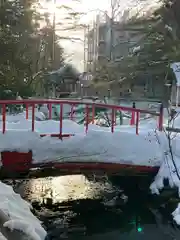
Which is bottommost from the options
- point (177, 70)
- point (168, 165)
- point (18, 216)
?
point (18, 216)

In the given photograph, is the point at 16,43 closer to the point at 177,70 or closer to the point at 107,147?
the point at 177,70

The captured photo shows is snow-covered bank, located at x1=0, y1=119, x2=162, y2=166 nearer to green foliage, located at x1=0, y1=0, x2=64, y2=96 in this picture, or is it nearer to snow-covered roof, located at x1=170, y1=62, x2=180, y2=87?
snow-covered roof, located at x1=170, y1=62, x2=180, y2=87

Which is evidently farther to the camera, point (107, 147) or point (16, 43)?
point (16, 43)

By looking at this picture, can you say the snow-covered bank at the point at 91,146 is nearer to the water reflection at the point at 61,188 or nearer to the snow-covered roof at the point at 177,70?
the water reflection at the point at 61,188

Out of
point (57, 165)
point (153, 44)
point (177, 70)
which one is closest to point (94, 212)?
point (57, 165)

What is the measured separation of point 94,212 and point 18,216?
2953 mm

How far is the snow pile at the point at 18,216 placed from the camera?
5543 millimetres

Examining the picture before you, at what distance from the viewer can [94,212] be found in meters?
8.62

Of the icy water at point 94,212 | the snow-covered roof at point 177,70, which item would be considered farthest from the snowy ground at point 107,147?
the snow-covered roof at point 177,70

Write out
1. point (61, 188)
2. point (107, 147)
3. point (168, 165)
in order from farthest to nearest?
point (61, 188)
point (168, 165)
point (107, 147)

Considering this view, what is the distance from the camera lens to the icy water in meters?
7.40

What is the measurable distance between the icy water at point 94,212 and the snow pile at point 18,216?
2.07 ft

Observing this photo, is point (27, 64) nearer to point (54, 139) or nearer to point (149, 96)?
point (149, 96)

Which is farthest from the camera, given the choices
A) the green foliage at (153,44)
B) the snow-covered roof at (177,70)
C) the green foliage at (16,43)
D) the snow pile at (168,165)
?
the green foliage at (16,43)
